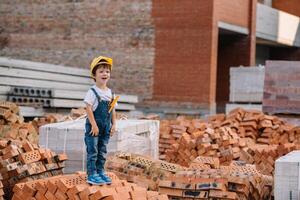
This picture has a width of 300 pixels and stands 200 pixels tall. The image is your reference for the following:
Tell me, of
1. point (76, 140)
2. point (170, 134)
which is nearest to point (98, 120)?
point (76, 140)

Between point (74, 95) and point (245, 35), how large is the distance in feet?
28.7

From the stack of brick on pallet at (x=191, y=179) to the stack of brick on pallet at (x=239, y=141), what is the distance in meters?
2.55

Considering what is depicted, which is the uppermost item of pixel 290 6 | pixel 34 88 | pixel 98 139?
pixel 290 6

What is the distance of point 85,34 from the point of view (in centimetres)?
2328

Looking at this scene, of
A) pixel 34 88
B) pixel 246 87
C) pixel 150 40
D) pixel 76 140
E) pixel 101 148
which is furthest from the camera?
pixel 150 40

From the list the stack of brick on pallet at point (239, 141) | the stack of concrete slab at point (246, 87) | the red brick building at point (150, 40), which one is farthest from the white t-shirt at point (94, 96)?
the red brick building at point (150, 40)

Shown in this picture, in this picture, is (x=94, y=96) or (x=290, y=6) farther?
(x=290, y=6)

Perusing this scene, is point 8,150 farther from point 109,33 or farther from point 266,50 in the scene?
point 266,50

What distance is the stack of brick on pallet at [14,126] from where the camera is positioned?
13992 millimetres

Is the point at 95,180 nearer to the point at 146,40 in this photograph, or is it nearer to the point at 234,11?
the point at 146,40

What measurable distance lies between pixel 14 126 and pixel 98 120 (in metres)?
7.84

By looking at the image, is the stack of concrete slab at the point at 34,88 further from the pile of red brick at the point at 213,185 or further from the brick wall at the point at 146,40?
the pile of red brick at the point at 213,185

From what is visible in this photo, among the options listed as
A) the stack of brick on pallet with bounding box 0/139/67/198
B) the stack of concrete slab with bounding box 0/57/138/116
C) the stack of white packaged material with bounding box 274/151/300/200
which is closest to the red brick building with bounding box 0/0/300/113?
the stack of concrete slab with bounding box 0/57/138/116

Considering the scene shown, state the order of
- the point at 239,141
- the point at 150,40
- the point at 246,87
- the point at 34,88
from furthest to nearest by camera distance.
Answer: the point at 150,40, the point at 246,87, the point at 34,88, the point at 239,141
